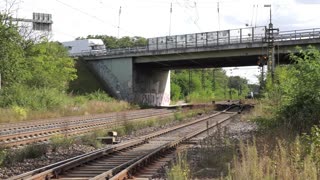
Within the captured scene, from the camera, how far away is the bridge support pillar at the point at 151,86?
223ft

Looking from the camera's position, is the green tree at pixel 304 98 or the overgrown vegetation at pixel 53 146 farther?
the green tree at pixel 304 98

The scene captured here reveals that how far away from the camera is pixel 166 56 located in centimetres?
6394

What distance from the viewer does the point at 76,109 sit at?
4341 cm

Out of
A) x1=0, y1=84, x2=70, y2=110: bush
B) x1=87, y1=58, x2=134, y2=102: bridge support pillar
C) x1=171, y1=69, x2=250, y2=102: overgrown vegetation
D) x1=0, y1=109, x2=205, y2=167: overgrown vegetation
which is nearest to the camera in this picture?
x1=0, y1=109, x2=205, y2=167: overgrown vegetation

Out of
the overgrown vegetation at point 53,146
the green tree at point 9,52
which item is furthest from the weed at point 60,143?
the green tree at point 9,52

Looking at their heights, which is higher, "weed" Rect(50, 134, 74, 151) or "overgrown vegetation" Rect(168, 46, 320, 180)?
"overgrown vegetation" Rect(168, 46, 320, 180)

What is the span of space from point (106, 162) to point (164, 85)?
65.3 metres

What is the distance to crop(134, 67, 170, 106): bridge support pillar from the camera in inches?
2672

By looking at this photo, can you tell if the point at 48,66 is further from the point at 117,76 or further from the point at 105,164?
the point at 105,164

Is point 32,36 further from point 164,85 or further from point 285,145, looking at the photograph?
point 285,145

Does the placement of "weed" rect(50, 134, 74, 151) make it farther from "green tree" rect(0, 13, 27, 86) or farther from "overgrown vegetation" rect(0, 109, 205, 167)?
"green tree" rect(0, 13, 27, 86)

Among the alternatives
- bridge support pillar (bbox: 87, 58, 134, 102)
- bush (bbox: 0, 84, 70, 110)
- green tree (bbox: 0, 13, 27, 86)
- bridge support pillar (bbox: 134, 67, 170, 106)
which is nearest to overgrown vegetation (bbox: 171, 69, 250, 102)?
bridge support pillar (bbox: 134, 67, 170, 106)

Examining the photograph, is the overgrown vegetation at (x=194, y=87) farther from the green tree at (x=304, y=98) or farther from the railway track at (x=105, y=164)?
the railway track at (x=105, y=164)

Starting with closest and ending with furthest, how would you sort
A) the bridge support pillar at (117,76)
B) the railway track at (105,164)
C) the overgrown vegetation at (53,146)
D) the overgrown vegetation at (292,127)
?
the overgrown vegetation at (292,127), the railway track at (105,164), the overgrown vegetation at (53,146), the bridge support pillar at (117,76)
